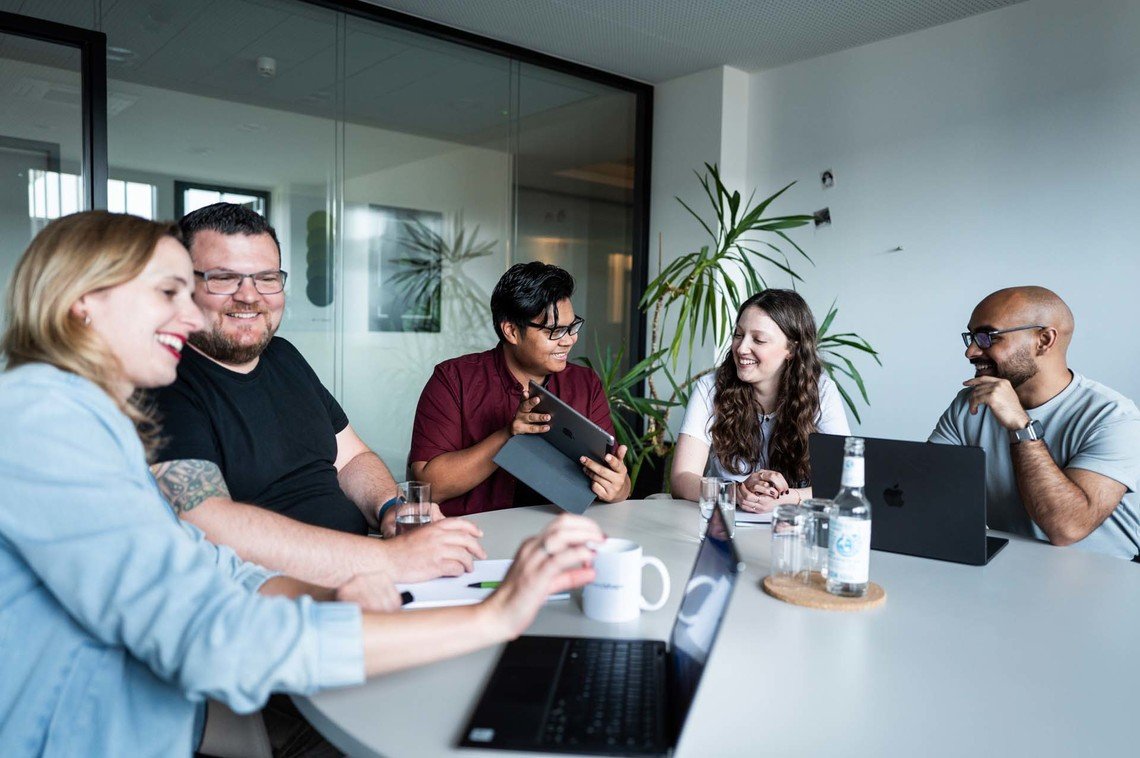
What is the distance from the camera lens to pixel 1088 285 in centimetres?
358

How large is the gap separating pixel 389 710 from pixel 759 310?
1904mm

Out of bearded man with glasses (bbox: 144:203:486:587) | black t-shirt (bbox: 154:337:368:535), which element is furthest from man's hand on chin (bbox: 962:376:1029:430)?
black t-shirt (bbox: 154:337:368:535)

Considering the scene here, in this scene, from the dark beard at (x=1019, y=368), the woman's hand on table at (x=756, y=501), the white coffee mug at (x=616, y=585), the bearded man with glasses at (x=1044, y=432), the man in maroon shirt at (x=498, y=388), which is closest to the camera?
the white coffee mug at (x=616, y=585)

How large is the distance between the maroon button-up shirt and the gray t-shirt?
3.67ft

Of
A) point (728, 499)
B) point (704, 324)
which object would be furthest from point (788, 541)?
point (704, 324)

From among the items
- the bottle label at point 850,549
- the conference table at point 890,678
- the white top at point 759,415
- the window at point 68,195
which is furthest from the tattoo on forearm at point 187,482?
the window at point 68,195

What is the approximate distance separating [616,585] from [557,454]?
84cm

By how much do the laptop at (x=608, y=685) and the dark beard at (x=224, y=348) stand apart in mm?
1013

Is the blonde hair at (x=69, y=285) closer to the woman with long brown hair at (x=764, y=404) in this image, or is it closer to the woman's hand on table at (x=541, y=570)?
the woman's hand on table at (x=541, y=570)

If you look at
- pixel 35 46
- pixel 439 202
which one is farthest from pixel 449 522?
pixel 439 202

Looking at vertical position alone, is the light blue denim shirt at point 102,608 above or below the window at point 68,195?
below

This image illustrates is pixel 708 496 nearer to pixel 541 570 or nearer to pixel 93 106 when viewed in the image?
pixel 541 570

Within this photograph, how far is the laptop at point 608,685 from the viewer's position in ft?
2.80

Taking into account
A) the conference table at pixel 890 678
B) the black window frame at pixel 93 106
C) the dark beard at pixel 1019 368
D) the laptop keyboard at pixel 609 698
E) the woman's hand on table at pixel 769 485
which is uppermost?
the black window frame at pixel 93 106
